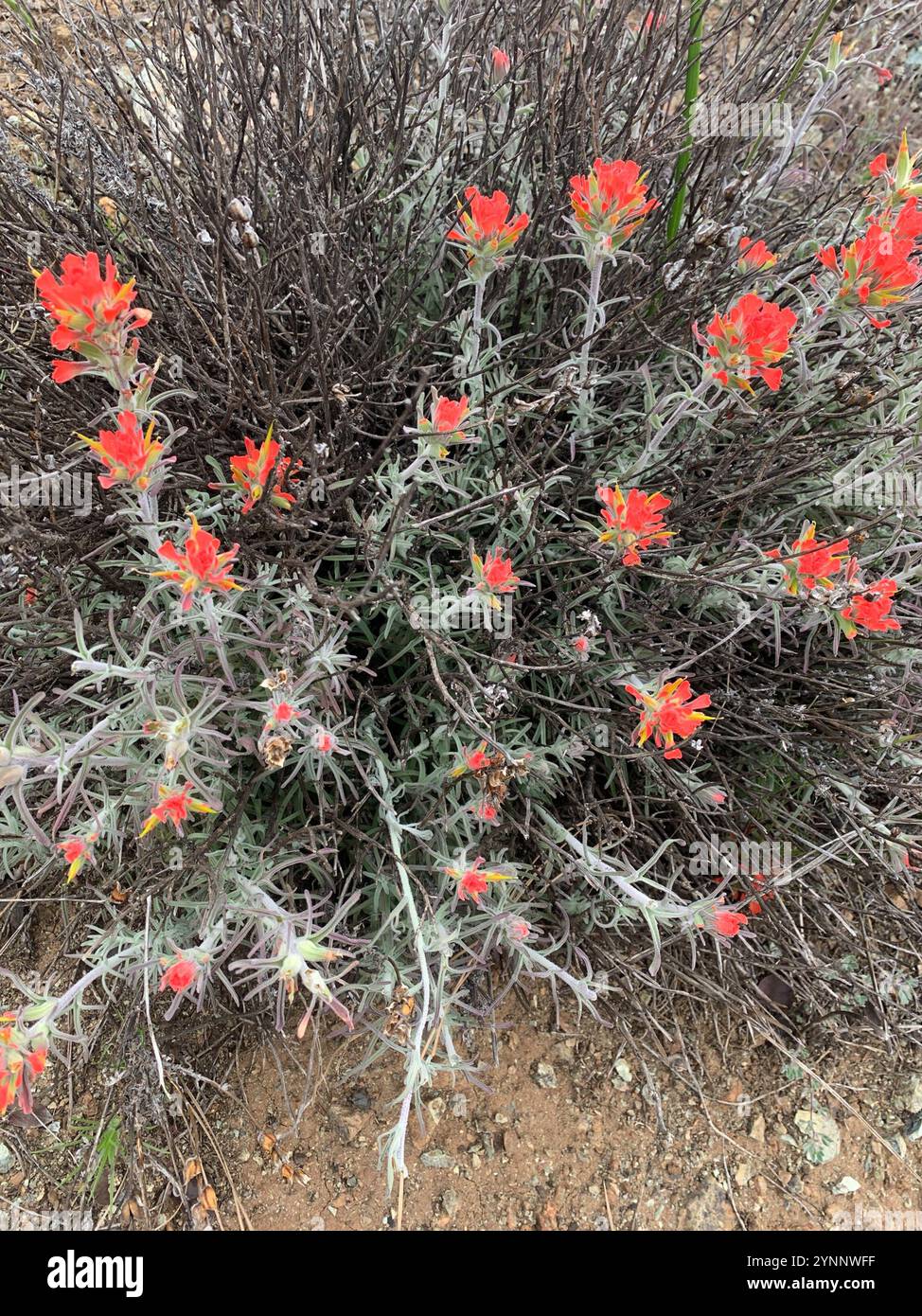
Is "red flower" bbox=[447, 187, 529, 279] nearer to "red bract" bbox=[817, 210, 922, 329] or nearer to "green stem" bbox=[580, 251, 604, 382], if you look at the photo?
"green stem" bbox=[580, 251, 604, 382]

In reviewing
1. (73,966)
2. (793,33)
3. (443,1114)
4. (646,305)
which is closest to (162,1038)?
(73,966)

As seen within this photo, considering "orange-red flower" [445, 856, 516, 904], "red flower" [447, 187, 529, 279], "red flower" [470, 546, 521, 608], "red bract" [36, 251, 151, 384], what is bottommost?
"orange-red flower" [445, 856, 516, 904]

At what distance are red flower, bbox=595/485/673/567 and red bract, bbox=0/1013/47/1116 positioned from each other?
130 centimetres

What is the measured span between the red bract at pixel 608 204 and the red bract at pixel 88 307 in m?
0.80

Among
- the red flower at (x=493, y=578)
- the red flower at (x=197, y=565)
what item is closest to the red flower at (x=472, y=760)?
the red flower at (x=493, y=578)

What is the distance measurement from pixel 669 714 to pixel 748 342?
2.23 feet

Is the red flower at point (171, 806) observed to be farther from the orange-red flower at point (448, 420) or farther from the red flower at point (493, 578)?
the orange-red flower at point (448, 420)

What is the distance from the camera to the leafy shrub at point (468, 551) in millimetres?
1659

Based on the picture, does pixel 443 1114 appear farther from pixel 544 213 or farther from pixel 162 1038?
pixel 544 213

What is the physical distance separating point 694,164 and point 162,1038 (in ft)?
9.03

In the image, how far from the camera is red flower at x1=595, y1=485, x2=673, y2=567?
60.5 inches

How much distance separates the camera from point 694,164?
7.99ft

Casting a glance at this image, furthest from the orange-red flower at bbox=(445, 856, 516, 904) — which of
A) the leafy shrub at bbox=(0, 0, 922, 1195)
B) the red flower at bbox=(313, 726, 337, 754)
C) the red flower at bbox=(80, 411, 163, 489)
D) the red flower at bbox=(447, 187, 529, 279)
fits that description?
the red flower at bbox=(447, 187, 529, 279)

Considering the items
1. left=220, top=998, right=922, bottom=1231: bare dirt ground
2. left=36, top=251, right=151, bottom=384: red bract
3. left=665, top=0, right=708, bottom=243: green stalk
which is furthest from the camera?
left=220, top=998, right=922, bottom=1231: bare dirt ground
